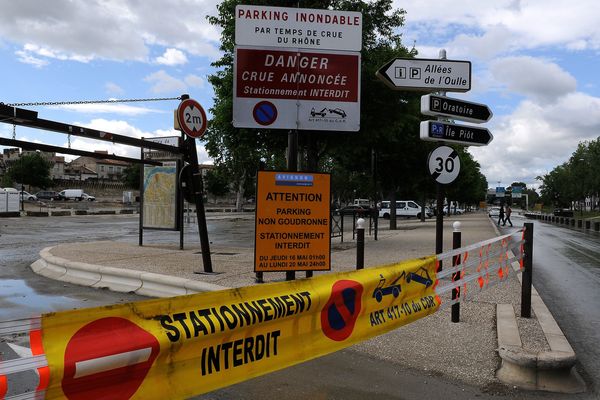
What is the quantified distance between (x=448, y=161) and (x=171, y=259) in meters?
6.90

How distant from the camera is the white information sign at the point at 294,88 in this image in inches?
266

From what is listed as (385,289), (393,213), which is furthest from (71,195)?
(385,289)

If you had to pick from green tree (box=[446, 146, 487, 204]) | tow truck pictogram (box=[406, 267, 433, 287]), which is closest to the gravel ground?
tow truck pictogram (box=[406, 267, 433, 287])

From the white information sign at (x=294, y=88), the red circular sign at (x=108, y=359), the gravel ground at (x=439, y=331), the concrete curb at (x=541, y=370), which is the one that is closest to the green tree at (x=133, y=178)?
the gravel ground at (x=439, y=331)

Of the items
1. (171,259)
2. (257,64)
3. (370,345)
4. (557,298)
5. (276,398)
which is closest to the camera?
(276,398)

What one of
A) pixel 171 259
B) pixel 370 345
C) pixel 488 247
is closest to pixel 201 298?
pixel 370 345

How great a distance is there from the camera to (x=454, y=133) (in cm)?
627

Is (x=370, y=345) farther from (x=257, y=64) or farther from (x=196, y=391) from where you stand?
(x=257, y=64)

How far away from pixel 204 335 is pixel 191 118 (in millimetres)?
6670

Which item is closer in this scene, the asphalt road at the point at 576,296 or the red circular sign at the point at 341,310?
the red circular sign at the point at 341,310

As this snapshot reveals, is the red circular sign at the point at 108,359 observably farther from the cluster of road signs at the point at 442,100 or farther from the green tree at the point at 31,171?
the green tree at the point at 31,171

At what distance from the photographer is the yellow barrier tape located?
2.43m

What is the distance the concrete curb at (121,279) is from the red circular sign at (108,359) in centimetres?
469

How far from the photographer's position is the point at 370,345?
17.4 ft
